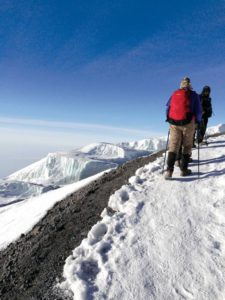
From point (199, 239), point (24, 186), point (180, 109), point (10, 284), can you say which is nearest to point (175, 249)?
point (199, 239)

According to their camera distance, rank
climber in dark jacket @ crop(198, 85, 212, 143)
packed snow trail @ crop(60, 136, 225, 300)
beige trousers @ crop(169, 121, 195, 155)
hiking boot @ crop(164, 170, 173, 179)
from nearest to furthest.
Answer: packed snow trail @ crop(60, 136, 225, 300) < hiking boot @ crop(164, 170, 173, 179) < beige trousers @ crop(169, 121, 195, 155) < climber in dark jacket @ crop(198, 85, 212, 143)

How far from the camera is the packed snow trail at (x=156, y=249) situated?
16.2ft

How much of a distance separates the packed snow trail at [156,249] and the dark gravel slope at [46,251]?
1.32ft

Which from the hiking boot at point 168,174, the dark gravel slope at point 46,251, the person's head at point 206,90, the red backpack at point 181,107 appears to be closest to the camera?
the dark gravel slope at point 46,251

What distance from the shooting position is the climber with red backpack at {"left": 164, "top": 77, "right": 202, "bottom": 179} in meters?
8.79

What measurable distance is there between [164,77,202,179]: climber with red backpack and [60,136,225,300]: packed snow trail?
97 centimetres

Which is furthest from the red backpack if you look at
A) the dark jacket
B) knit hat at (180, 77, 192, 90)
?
the dark jacket

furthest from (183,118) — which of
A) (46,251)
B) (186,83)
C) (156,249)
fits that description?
(46,251)

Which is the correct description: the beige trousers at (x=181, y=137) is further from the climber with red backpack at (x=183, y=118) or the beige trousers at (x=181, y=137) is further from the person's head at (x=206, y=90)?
the person's head at (x=206, y=90)

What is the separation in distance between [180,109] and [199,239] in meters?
4.12

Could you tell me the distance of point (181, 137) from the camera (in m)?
9.20

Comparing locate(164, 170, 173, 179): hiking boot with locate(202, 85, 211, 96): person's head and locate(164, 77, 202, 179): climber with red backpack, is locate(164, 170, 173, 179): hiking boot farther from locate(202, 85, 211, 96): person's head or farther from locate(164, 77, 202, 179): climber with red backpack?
locate(202, 85, 211, 96): person's head

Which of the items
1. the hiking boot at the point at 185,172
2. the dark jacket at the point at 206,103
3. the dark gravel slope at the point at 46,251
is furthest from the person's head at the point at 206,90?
the dark gravel slope at the point at 46,251

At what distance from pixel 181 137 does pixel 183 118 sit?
0.65 metres
